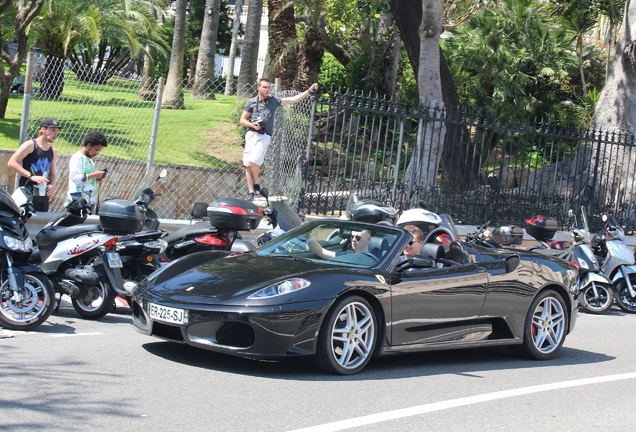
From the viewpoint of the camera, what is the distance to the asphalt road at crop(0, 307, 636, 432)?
18.6 feet

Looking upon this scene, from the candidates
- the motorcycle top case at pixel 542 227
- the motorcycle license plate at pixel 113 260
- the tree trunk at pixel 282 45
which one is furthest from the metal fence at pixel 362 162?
the tree trunk at pixel 282 45

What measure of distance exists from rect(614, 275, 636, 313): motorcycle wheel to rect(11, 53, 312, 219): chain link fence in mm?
5188

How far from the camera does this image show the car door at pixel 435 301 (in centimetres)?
762

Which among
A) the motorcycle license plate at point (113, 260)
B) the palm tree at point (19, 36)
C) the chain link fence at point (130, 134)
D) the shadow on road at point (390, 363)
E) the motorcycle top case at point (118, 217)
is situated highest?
the palm tree at point (19, 36)

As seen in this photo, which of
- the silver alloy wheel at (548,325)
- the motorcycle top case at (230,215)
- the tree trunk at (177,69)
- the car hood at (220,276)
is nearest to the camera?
the car hood at (220,276)

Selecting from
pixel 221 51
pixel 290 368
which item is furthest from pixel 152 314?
pixel 221 51

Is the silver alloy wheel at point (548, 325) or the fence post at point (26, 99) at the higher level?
the fence post at point (26, 99)

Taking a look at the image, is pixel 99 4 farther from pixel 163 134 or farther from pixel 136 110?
pixel 136 110

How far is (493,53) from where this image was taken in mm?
25359

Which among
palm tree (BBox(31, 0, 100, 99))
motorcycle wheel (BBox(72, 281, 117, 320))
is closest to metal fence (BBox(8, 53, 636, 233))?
motorcycle wheel (BBox(72, 281, 117, 320))

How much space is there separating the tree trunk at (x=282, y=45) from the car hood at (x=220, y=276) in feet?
51.7

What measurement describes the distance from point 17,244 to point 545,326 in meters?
5.01

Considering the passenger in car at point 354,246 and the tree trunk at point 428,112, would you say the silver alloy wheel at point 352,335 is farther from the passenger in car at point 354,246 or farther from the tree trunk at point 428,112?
the tree trunk at point 428,112

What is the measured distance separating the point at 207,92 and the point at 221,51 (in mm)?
26134
